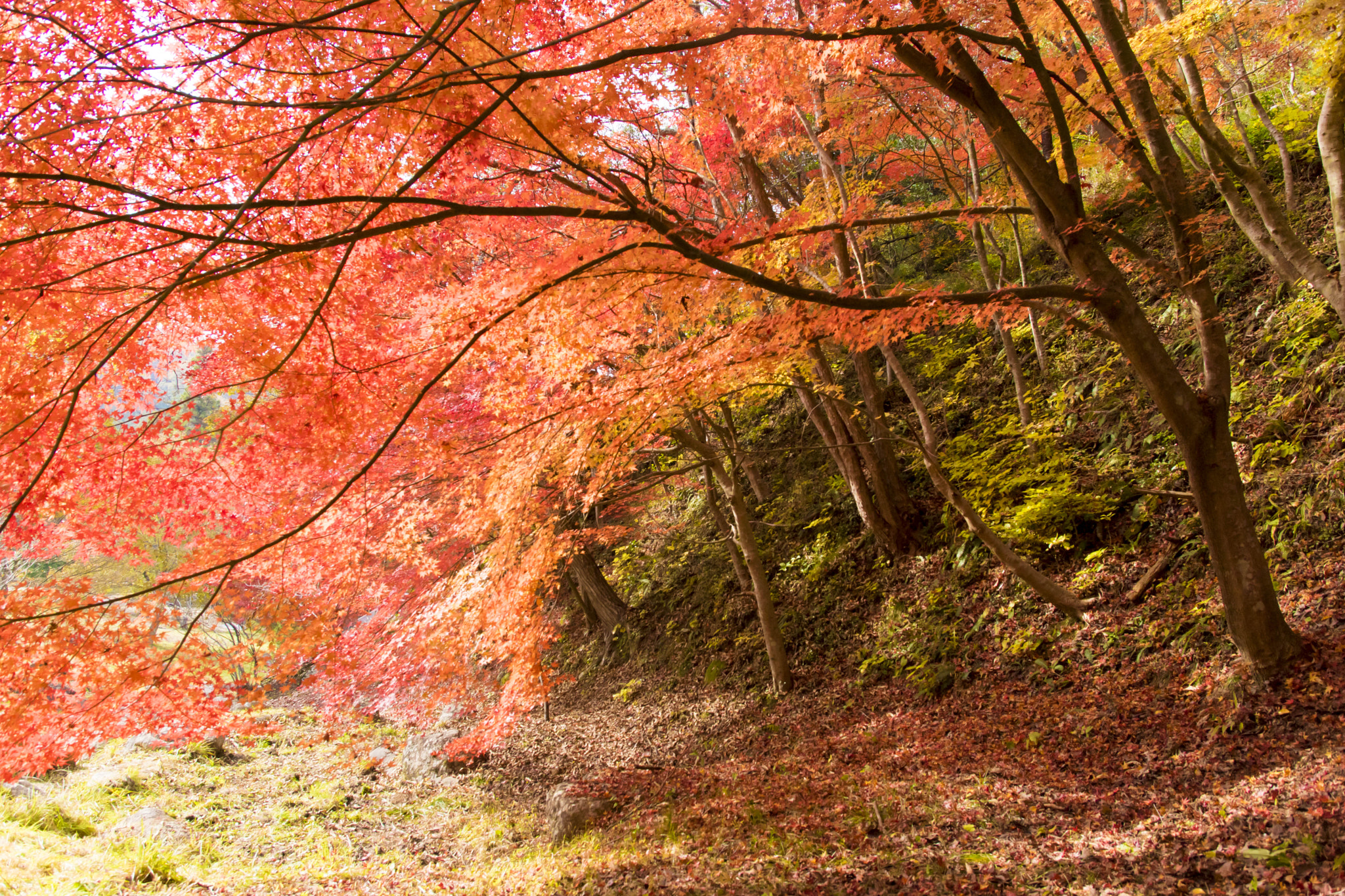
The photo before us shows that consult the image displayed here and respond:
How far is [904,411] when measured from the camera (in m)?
10.9

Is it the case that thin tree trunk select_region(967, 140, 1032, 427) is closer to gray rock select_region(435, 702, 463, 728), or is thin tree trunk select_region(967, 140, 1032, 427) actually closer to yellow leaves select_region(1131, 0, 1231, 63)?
yellow leaves select_region(1131, 0, 1231, 63)

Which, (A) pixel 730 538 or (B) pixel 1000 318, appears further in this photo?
(A) pixel 730 538

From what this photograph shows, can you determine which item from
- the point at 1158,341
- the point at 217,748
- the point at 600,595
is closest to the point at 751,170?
the point at 1158,341

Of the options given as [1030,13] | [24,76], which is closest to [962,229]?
[1030,13]

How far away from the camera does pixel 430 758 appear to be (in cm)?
1147

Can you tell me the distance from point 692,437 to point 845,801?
4.63 metres

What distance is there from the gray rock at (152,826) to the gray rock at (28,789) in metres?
1.09

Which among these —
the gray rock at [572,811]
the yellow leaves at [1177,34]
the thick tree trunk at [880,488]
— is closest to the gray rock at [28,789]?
the gray rock at [572,811]

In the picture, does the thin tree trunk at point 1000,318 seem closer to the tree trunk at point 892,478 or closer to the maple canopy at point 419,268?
the maple canopy at point 419,268

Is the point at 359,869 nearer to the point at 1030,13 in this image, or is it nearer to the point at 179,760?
the point at 179,760

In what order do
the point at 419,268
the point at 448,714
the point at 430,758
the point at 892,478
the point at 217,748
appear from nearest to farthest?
the point at 892,478 → the point at 419,268 → the point at 430,758 → the point at 217,748 → the point at 448,714

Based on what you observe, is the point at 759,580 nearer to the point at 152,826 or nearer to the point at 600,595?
the point at 600,595

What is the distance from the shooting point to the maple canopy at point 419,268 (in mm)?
3695

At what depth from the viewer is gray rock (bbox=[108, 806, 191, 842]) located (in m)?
8.49
